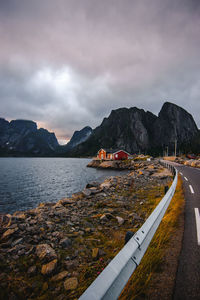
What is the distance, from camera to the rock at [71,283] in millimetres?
2553

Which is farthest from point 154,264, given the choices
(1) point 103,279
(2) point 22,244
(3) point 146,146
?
(3) point 146,146

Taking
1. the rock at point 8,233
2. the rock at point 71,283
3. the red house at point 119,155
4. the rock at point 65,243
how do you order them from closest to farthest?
the rock at point 71,283, the rock at point 65,243, the rock at point 8,233, the red house at point 119,155

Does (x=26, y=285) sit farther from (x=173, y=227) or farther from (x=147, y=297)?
(x=173, y=227)

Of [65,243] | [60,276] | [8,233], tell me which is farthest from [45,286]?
[8,233]

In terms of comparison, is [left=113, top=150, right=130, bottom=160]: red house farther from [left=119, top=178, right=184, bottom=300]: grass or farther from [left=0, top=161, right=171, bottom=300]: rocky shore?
[left=119, top=178, right=184, bottom=300]: grass

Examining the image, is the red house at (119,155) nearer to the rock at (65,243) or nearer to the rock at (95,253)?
the rock at (65,243)

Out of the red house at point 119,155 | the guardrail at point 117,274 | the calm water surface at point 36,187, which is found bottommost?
the calm water surface at point 36,187

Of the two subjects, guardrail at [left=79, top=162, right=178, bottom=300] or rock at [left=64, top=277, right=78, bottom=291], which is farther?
rock at [left=64, top=277, right=78, bottom=291]

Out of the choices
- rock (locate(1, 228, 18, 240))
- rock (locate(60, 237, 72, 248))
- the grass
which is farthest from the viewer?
rock (locate(1, 228, 18, 240))

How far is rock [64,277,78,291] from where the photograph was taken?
101 inches

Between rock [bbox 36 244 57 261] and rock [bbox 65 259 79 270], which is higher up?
rock [bbox 36 244 57 261]

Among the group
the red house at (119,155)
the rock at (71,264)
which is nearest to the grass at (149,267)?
the rock at (71,264)

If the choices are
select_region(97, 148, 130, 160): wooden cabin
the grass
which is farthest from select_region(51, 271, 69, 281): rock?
select_region(97, 148, 130, 160): wooden cabin

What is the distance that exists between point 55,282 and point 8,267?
4.13 feet
